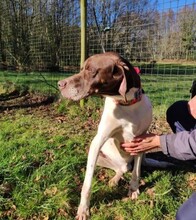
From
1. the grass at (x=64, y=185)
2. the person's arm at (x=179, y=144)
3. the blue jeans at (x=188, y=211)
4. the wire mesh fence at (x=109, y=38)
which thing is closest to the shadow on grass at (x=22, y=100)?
the wire mesh fence at (x=109, y=38)

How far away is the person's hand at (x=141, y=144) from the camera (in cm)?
235

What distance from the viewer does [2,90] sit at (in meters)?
6.79

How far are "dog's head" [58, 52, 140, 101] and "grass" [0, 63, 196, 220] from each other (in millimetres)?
760

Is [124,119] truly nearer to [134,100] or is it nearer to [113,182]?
[134,100]

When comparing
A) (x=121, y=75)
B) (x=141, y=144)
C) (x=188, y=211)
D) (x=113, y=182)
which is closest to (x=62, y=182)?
(x=113, y=182)

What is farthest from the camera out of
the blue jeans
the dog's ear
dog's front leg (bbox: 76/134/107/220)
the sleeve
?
dog's front leg (bbox: 76/134/107/220)

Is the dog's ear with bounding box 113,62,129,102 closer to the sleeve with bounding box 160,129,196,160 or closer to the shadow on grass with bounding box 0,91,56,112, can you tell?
the sleeve with bounding box 160,129,196,160

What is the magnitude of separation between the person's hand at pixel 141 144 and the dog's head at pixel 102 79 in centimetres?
38

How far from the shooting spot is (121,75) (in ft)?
7.38

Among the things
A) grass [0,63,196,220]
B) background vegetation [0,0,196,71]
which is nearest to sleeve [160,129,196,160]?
grass [0,63,196,220]

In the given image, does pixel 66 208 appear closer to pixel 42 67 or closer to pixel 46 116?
pixel 46 116

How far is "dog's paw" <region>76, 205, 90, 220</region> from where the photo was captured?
229 centimetres

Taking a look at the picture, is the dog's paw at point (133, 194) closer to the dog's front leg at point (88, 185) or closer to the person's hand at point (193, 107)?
the dog's front leg at point (88, 185)

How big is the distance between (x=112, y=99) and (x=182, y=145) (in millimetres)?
697
